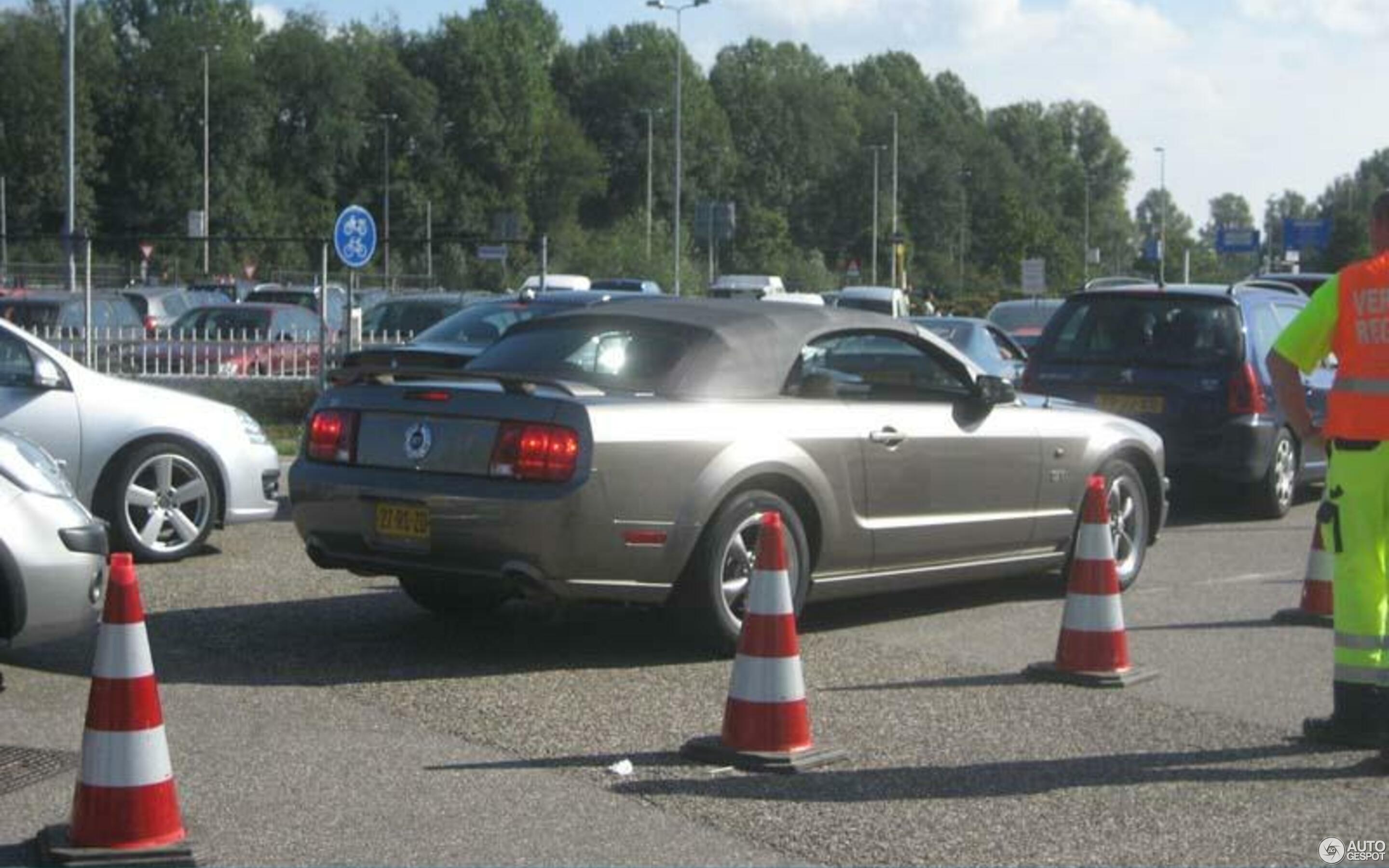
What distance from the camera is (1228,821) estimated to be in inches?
236

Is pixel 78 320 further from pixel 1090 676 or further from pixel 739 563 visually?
pixel 1090 676

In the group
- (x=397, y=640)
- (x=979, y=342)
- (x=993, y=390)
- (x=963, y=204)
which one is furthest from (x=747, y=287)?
(x=963, y=204)

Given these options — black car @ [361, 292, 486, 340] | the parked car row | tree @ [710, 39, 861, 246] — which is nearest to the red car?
black car @ [361, 292, 486, 340]

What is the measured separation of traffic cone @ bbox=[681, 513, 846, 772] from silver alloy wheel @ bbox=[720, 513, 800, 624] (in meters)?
1.72

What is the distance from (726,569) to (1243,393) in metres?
6.91

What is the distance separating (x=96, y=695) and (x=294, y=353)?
18.4m

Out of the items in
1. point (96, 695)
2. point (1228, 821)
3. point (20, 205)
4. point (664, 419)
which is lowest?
point (1228, 821)

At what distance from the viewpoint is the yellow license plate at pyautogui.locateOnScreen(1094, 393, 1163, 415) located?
14.3 meters

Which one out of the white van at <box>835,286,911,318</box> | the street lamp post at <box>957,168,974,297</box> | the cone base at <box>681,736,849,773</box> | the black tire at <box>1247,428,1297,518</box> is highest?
the street lamp post at <box>957,168,974,297</box>

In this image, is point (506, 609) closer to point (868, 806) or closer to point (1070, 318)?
point (868, 806)

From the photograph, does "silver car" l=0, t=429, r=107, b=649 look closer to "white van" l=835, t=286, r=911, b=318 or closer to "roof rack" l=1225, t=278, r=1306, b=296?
"roof rack" l=1225, t=278, r=1306, b=296

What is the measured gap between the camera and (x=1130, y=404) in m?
14.5

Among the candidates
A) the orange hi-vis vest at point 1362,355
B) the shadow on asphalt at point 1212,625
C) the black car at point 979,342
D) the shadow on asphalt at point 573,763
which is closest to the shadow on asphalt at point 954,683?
the shadow on asphalt at point 573,763

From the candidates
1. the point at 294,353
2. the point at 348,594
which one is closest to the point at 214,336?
the point at 294,353
